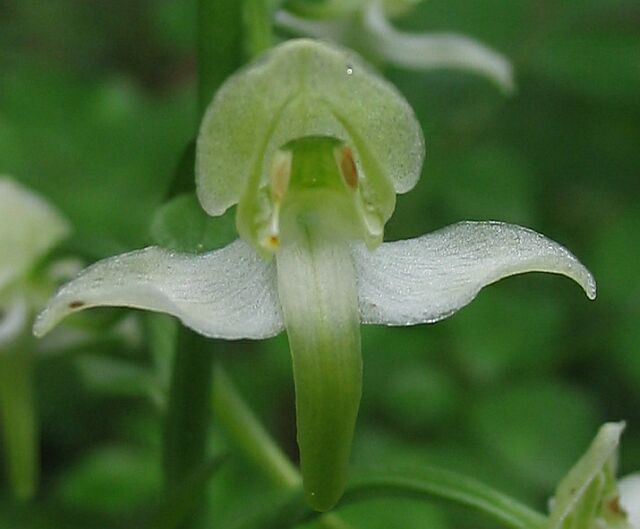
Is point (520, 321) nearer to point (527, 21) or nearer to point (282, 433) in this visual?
point (527, 21)

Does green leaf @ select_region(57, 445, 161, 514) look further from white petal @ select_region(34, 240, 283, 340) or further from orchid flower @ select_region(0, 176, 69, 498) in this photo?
white petal @ select_region(34, 240, 283, 340)

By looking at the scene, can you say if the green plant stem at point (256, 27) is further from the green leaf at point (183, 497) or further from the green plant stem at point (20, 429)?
the green plant stem at point (20, 429)

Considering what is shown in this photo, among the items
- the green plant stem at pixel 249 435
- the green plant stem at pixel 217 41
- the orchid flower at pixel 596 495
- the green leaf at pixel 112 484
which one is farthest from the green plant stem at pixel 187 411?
the green leaf at pixel 112 484

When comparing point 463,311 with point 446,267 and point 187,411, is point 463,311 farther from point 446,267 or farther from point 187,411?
point 446,267

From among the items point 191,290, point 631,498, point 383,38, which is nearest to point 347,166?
point 191,290

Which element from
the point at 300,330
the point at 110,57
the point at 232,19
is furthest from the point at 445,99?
the point at 110,57
